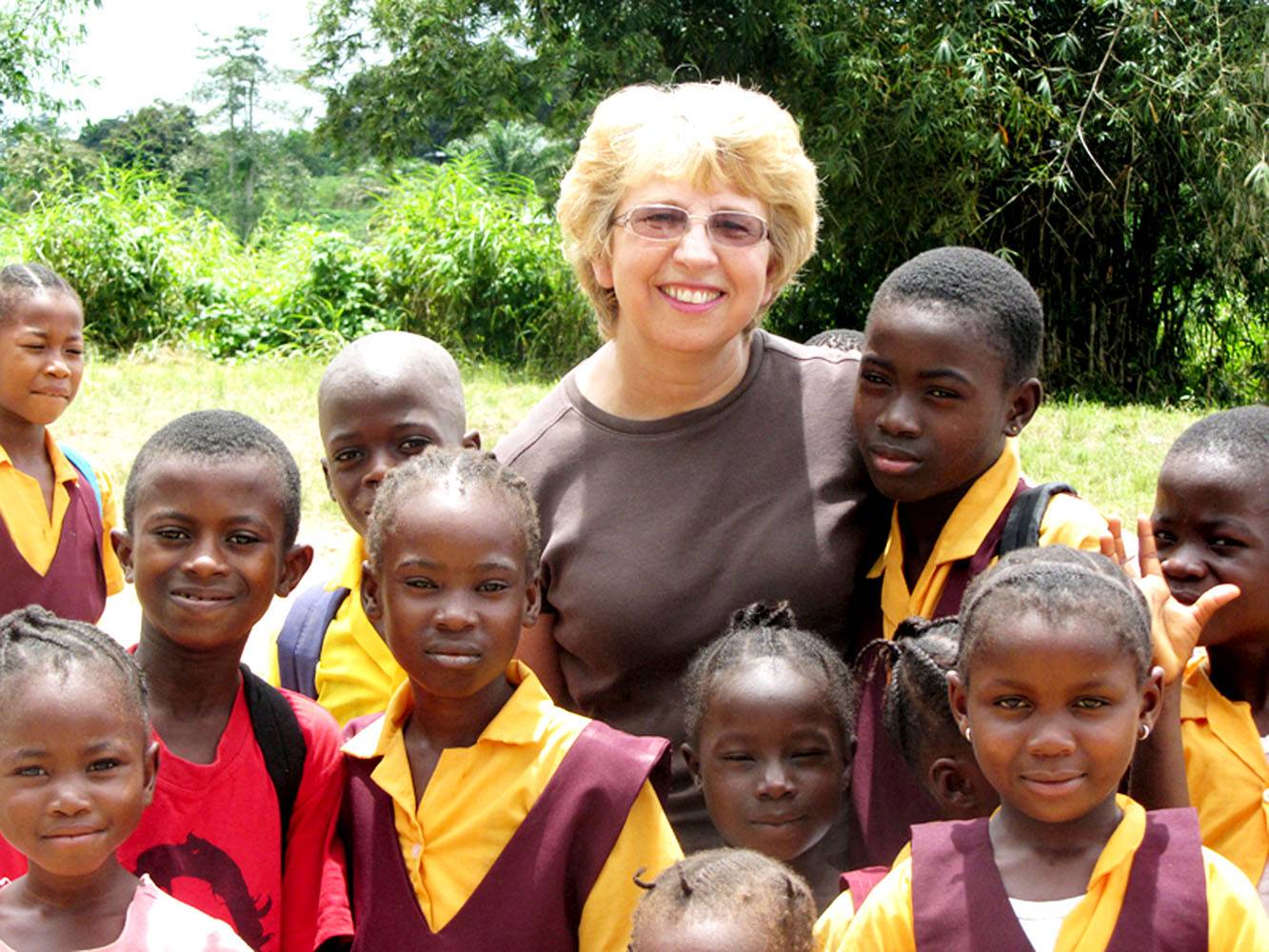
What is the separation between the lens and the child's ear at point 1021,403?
2.79 meters

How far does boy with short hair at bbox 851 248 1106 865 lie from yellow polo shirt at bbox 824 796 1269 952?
50 centimetres

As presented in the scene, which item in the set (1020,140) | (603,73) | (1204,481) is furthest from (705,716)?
(603,73)

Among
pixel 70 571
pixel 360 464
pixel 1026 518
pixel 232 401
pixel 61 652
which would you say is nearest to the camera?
pixel 61 652

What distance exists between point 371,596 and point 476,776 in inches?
15.0

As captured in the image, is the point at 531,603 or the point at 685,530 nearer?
the point at 531,603

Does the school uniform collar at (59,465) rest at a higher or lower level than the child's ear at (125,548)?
lower

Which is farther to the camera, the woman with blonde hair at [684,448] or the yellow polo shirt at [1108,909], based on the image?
the woman with blonde hair at [684,448]

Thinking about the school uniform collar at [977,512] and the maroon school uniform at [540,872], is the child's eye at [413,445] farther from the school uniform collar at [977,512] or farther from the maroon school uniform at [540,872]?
the school uniform collar at [977,512]

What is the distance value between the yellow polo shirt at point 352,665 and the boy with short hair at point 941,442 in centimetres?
93

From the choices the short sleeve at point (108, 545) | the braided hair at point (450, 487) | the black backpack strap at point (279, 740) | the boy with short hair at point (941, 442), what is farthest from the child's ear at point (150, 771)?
the short sleeve at point (108, 545)

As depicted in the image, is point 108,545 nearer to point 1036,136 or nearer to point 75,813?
point 75,813

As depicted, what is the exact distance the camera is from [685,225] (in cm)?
291

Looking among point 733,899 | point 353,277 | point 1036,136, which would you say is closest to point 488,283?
point 353,277

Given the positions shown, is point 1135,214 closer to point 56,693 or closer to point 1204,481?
point 1204,481
